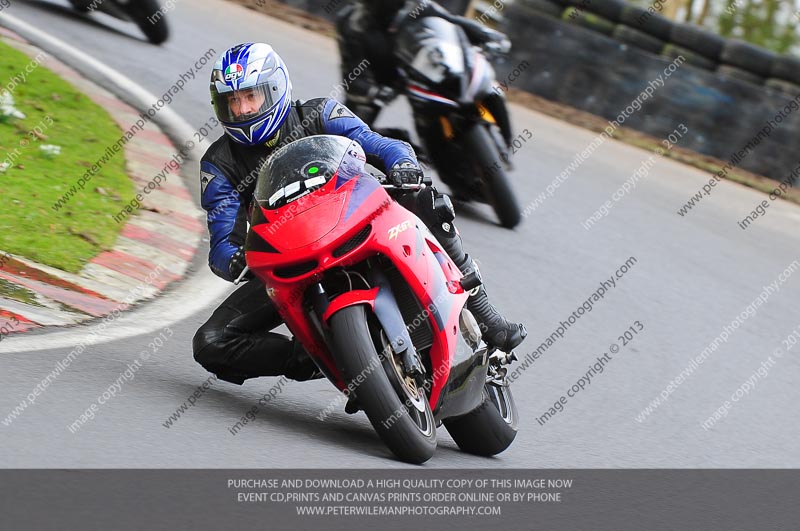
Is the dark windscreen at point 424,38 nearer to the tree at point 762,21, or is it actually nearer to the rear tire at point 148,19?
the rear tire at point 148,19

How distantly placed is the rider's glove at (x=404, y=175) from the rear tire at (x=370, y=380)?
644 millimetres

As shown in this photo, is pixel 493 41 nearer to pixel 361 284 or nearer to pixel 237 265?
pixel 237 265

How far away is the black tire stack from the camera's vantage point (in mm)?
13766

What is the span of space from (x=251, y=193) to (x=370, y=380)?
142 cm

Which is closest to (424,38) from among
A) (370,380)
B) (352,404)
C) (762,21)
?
(352,404)

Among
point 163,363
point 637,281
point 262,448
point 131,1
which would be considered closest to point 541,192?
point 637,281

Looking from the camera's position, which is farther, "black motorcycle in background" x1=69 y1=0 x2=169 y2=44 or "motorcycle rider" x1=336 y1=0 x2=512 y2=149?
"black motorcycle in background" x1=69 y1=0 x2=169 y2=44

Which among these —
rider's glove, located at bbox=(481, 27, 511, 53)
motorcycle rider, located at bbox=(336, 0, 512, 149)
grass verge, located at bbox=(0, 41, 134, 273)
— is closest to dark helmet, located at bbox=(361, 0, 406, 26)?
motorcycle rider, located at bbox=(336, 0, 512, 149)

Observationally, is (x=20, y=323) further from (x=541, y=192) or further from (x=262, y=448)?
(x=541, y=192)

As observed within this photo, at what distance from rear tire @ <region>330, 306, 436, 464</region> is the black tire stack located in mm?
10302

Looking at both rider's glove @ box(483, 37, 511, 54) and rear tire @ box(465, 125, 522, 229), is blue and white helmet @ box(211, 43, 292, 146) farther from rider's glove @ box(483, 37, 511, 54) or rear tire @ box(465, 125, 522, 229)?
rider's glove @ box(483, 37, 511, 54)

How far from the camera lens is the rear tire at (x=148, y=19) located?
43.0 feet

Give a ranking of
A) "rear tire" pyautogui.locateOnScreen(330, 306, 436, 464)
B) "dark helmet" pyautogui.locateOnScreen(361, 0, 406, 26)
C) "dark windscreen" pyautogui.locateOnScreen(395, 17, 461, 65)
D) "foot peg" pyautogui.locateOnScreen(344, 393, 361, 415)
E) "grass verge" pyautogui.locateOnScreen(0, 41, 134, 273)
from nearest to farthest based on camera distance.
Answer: "rear tire" pyautogui.locateOnScreen(330, 306, 436, 464) < "foot peg" pyautogui.locateOnScreen(344, 393, 361, 415) < "grass verge" pyautogui.locateOnScreen(0, 41, 134, 273) < "dark windscreen" pyautogui.locateOnScreen(395, 17, 461, 65) < "dark helmet" pyautogui.locateOnScreen(361, 0, 406, 26)
